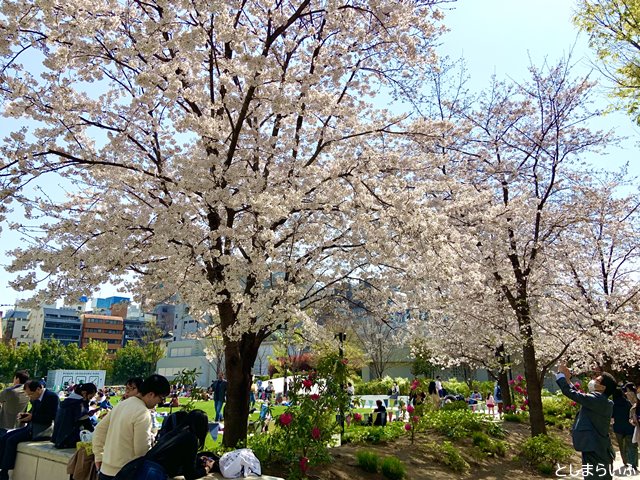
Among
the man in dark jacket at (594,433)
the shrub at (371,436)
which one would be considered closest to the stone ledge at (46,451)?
the shrub at (371,436)

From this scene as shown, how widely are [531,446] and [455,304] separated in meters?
3.34

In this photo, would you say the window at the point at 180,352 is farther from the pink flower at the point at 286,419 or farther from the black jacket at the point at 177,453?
the black jacket at the point at 177,453

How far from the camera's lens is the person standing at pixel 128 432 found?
390 centimetres

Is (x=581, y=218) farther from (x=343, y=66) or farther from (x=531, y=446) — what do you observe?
(x=343, y=66)

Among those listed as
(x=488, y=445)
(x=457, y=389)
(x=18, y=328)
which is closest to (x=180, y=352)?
(x=457, y=389)

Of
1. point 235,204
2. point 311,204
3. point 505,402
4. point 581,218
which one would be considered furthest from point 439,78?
point 505,402

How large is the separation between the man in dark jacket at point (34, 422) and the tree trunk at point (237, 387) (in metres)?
2.55

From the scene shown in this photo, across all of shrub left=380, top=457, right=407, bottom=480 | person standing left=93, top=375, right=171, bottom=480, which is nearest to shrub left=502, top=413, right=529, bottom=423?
shrub left=380, top=457, right=407, bottom=480

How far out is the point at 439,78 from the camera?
11227mm

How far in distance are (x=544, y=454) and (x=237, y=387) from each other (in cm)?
627

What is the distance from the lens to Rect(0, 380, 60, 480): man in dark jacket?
257 inches

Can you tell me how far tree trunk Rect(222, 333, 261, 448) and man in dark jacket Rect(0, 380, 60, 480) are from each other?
255cm

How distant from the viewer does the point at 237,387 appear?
7.23 m

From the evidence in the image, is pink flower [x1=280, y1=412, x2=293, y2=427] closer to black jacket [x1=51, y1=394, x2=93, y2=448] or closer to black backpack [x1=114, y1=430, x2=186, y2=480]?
black backpack [x1=114, y1=430, x2=186, y2=480]
